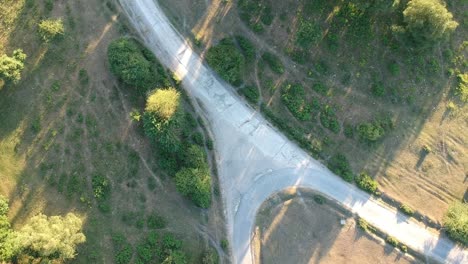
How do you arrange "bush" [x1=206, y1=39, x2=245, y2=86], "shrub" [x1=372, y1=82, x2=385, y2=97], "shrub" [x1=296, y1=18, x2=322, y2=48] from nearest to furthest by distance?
"shrub" [x1=296, y1=18, x2=322, y2=48] < "bush" [x1=206, y1=39, x2=245, y2=86] < "shrub" [x1=372, y1=82, x2=385, y2=97]

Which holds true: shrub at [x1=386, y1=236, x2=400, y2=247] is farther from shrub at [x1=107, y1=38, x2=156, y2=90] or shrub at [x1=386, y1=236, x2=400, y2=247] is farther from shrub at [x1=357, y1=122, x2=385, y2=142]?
shrub at [x1=107, y1=38, x2=156, y2=90]

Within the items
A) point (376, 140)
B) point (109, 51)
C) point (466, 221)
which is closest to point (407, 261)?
point (466, 221)

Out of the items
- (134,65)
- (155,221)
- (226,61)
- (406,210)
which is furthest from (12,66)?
(406,210)

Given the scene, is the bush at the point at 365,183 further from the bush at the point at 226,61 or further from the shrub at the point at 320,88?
the bush at the point at 226,61

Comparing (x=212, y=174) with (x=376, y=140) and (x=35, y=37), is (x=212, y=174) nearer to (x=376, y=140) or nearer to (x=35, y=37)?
(x=376, y=140)

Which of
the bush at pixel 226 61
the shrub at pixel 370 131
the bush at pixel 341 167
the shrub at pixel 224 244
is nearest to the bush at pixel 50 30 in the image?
the bush at pixel 226 61

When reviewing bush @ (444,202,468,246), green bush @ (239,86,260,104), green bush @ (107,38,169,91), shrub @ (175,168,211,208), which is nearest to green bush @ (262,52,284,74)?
green bush @ (239,86,260,104)
